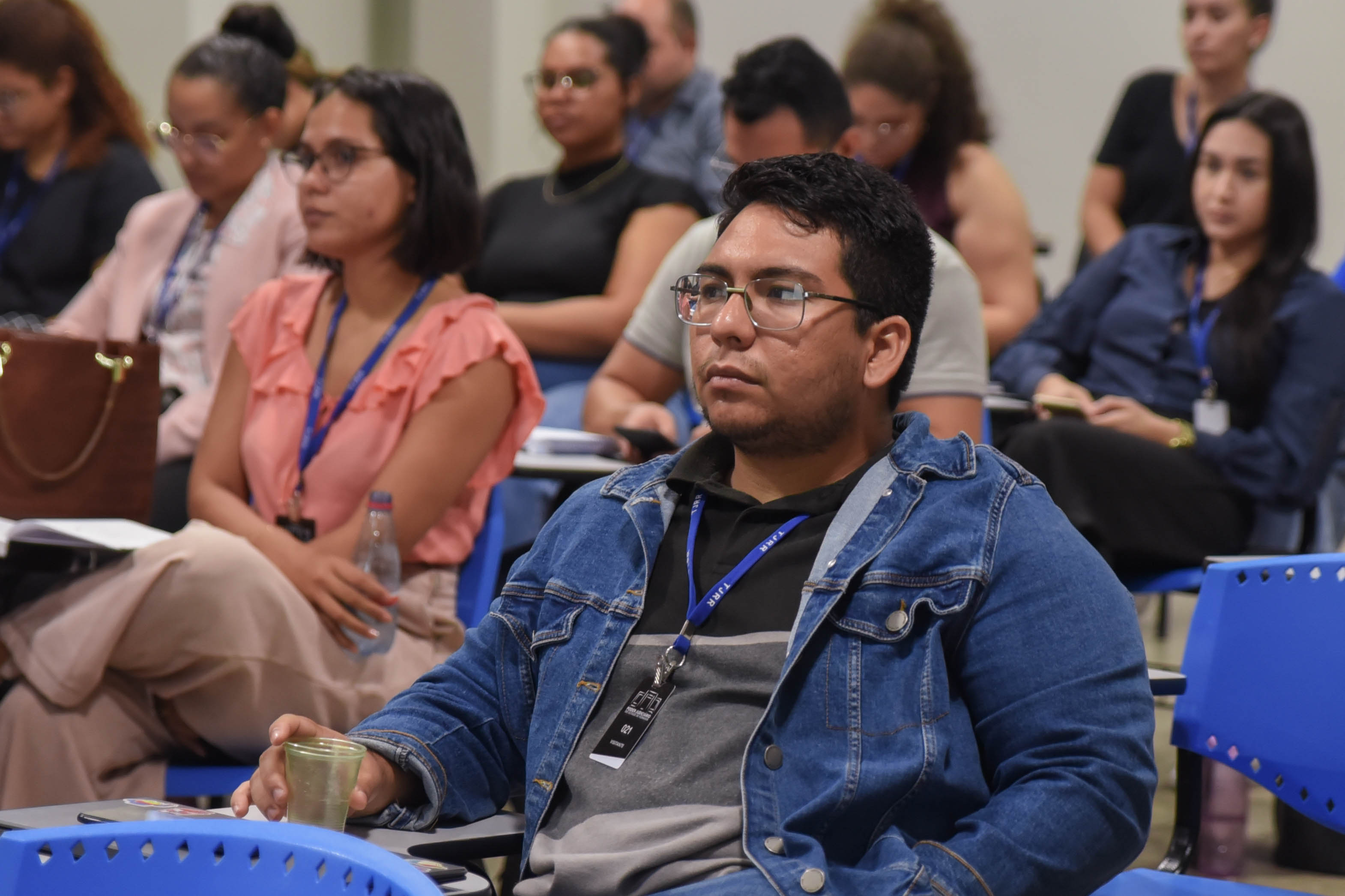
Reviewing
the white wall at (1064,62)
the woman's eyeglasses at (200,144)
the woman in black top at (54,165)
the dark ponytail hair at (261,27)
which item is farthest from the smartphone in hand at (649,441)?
the white wall at (1064,62)

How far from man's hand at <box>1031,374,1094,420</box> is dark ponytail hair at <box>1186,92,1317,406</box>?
322mm

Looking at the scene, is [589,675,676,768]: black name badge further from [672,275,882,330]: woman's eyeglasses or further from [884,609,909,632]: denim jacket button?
[672,275,882,330]: woman's eyeglasses

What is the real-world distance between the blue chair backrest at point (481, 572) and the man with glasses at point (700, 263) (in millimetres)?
454

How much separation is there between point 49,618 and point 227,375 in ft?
2.15

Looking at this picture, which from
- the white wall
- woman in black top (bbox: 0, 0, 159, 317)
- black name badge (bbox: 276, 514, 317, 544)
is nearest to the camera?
black name badge (bbox: 276, 514, 317, 544)

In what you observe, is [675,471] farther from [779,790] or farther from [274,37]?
[274,37]

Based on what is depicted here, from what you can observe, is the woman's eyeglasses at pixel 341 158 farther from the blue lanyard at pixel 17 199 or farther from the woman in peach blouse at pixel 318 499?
the blue lanyard at pixel 17 199

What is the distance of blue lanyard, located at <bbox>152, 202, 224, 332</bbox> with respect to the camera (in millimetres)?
3629

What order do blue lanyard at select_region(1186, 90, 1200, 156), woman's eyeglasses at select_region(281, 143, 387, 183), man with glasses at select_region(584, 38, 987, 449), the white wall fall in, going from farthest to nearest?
the white wall
blue lanyard at select_region(1186, 90, 1200, 156)
man with glasses at select_region(584, 38, 987, 449)
woman's eyeglasses at select_region(281, 143, 387, 183)

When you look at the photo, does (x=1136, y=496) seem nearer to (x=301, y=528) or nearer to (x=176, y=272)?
(x=301, y=528)

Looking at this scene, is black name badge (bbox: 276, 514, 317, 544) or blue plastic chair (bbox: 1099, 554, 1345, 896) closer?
blue plastic chair (bbox: 1099, 554, 1345, 896)

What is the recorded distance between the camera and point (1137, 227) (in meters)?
3.80

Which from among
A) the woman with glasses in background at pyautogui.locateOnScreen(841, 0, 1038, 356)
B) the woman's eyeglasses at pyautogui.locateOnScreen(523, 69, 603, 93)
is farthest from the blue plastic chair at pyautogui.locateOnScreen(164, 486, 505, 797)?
the woman's eyeglasses at pyautogui.locateOnScreen(523, 69, 603, 93)

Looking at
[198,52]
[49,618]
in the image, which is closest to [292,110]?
[198,52]
